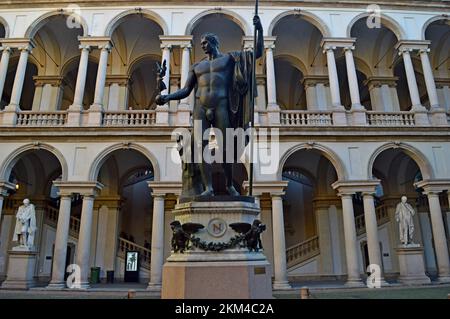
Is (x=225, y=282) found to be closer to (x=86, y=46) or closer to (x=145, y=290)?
(x=145, y=290)

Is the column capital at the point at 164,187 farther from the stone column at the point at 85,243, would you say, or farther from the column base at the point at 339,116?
the column base at the point at 339,116

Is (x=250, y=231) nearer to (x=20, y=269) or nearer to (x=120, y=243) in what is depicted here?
(x=20, y=269)

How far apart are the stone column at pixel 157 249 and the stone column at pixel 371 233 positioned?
8.10 m

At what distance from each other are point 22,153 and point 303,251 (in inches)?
536

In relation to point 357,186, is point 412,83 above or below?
above

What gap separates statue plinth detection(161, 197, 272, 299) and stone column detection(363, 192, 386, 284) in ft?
33.8

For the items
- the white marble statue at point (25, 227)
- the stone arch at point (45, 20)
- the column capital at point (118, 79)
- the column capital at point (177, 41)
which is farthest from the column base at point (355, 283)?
the stone arch at point (45, 20)

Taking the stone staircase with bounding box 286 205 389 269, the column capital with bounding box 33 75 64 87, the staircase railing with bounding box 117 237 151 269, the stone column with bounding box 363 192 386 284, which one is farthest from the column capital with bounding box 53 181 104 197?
the stone column with bounding box 363 192 386 284

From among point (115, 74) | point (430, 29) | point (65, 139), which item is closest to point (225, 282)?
point (65, 139)

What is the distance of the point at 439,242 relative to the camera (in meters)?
13.8

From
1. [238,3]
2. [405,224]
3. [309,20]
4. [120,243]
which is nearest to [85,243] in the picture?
[120,243]

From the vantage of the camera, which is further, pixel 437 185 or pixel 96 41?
pixel 96 41

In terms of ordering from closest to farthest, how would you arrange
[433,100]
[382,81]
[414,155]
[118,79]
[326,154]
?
[326,154] → [414,155] → [433,100] → [118,79] → [382,81]

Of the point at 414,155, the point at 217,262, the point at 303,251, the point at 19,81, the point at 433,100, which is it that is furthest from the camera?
the point at 303,251
